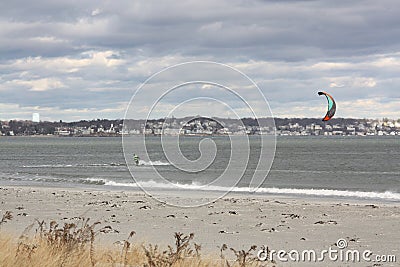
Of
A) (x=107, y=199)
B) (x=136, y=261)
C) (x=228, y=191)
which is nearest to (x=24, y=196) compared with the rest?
(x=107, y=199)

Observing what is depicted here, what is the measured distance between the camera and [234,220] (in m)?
19.3

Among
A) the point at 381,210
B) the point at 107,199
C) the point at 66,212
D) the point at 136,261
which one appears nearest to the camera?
the point at 136,261

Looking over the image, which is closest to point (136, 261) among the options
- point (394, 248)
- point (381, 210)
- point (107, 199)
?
point (394, 248)

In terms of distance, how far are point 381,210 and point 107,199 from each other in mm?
11535

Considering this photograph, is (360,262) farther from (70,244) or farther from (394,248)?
(70,244)

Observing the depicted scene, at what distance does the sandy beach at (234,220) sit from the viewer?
15000mm

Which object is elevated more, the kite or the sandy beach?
the kite

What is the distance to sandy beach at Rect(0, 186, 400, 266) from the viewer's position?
15.0 meters

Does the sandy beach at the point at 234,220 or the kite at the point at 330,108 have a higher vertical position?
the kite at the point at 330,108

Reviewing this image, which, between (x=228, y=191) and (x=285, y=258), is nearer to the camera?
(x=285, y=258)

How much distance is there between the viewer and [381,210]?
881 inches

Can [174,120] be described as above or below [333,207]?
above

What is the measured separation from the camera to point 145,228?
680 inches

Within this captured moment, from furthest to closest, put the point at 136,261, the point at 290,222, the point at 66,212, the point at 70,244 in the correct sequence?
the point at 66,212, the point at 290,222, the point at 136,261, the point at 70,244
